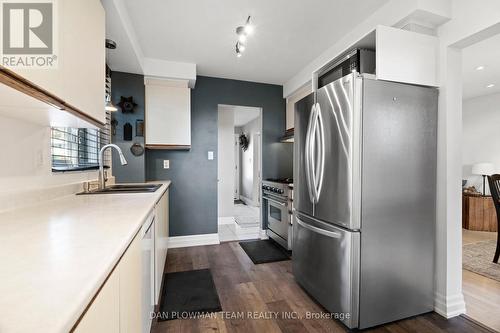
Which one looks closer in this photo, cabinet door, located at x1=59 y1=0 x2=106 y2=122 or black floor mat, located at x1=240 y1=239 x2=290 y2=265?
cabinet door, located at x1=59 y1=0 x2=106 y2=122

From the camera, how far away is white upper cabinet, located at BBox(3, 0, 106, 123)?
3.27 ft

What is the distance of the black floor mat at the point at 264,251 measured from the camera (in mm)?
2958

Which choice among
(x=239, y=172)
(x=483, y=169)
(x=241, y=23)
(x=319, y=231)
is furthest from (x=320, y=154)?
(x=239, y=172)

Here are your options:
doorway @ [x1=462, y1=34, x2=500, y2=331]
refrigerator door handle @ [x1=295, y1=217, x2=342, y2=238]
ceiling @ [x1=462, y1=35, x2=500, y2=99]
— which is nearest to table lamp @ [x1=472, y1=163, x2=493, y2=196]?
doorway @ [x1=462, y1=34, x2=500, y2=331]

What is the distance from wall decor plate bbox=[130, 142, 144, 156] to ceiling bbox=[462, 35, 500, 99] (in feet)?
13.8

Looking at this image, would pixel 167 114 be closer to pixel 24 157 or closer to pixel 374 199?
pixel 24 157

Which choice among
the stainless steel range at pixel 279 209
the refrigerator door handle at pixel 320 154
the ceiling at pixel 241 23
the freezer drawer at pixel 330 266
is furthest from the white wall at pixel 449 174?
the stainless steel range at pixel 279 209

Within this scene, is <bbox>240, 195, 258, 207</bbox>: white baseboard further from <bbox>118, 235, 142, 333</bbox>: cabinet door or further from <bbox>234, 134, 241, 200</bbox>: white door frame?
<bbox>118, 235, 142, 333</bbox>: cabinet door

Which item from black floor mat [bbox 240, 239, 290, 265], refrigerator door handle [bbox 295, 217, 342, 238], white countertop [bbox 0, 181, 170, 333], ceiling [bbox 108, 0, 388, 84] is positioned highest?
ceiling [bbox 108, 0, 388, 84]

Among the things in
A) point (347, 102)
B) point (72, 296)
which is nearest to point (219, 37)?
point (347, 102)

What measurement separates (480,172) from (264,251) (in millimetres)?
4305

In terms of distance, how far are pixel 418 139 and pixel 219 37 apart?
7.03 ft

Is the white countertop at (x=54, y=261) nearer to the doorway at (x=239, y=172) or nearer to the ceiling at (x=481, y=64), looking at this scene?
the doorway at (x=239, y=172)

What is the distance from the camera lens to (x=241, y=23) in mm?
2303
